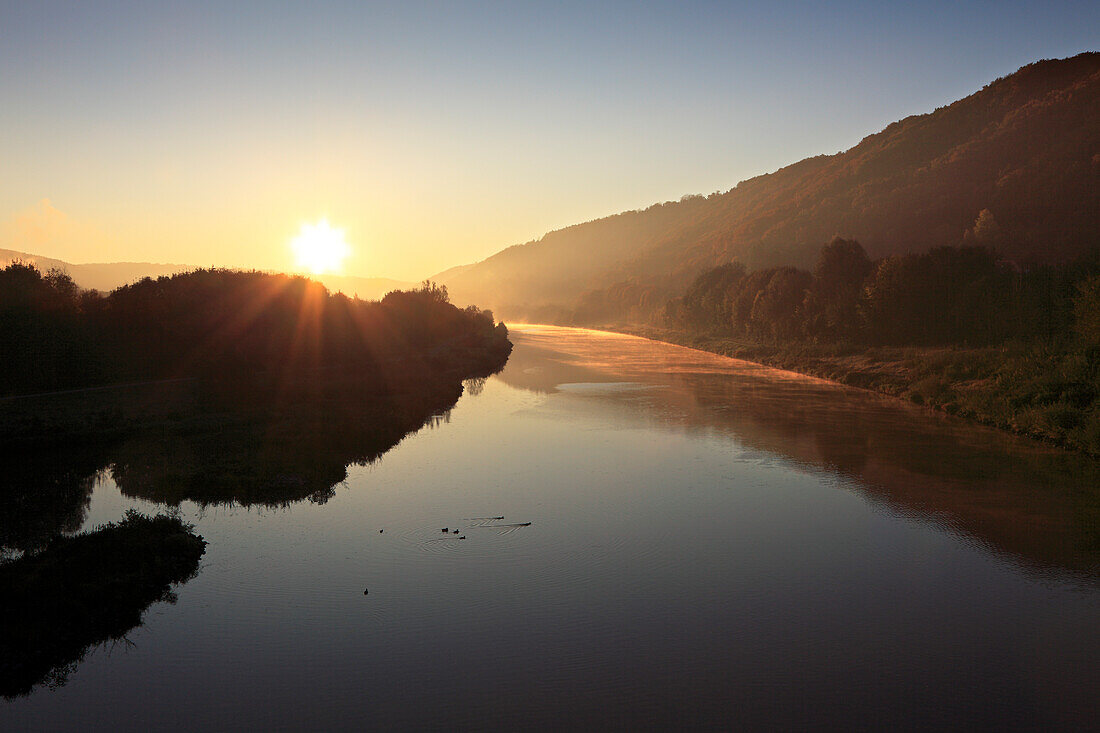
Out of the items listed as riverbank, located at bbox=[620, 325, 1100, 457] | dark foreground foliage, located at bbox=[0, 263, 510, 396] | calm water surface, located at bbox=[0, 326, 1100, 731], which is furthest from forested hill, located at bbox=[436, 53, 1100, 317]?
calm water surface, located at bbox=[0, 326, 1100, 731]

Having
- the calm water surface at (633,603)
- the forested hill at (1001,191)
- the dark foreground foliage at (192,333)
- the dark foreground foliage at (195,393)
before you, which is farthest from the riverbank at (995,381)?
the forested hill at (1001,191)

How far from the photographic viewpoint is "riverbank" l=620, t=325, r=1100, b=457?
31.6 meters

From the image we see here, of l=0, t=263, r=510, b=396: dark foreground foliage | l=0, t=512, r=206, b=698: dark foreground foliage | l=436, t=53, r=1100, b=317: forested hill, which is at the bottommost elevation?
l=0, t=512, r=206, b=698: dark foreground foliage

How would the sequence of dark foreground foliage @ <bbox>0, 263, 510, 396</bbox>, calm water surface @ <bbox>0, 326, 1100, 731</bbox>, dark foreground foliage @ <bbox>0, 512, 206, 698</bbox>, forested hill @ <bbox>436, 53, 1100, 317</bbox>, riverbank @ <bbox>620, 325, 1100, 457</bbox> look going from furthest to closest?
forested hill @ <bbox>436, 53, 1100, 317</bbox>, dark foreground foliage @ <bbox>0, 263, 510, 396</bbox>, riverbank @ <bbox>620, 325, 1100, 457</bbox>, dark foreground foliage @ <bbox>0, 512, 206, 698</bbox>, calm water surface @ <bbox>0, 326, 1100, 731</bbox>

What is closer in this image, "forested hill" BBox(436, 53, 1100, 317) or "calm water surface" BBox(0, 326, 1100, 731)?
"calm water surface" BBox(0, 326, 1100, 731)

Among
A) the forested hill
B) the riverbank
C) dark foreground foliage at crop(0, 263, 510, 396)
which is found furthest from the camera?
the forested hill

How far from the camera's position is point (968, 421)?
38312mm

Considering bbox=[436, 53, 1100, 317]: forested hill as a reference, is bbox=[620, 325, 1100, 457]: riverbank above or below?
below

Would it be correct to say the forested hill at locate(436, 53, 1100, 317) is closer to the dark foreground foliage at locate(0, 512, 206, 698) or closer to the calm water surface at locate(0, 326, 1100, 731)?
the calm water surface at locate(0, 326, 1100, 731)

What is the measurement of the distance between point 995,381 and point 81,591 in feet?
143

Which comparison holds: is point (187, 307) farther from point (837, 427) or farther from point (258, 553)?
point (837, 427)

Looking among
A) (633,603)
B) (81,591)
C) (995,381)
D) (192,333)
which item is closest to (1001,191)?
(995,381)

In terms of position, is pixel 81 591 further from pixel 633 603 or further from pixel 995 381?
pixel 995 381

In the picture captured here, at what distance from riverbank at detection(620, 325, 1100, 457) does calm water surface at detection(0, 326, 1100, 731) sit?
2847 mm
